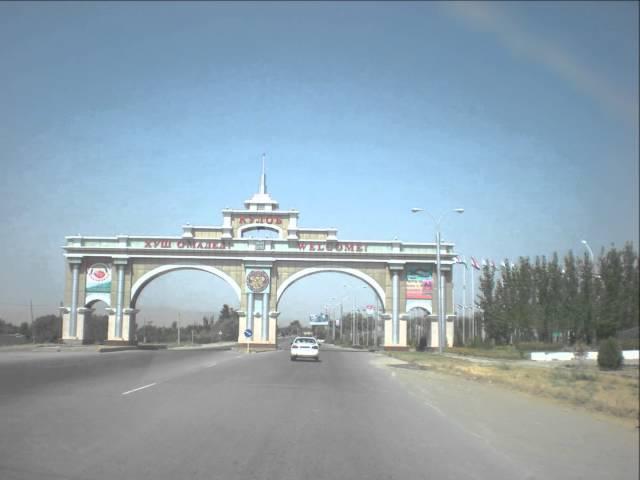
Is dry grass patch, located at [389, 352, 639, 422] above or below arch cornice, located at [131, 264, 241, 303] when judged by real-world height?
below

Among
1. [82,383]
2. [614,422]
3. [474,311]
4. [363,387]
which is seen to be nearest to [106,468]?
[614,422]

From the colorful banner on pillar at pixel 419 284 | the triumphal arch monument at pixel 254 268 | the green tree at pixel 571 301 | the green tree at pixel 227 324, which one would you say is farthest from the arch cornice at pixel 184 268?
the green tree at pixel 227 324

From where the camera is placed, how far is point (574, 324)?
11.5 metres

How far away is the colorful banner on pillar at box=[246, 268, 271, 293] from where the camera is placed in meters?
66.4

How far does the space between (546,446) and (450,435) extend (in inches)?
84.5

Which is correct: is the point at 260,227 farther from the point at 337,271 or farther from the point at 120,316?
the point at 120,316

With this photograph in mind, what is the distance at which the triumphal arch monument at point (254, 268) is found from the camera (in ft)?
218

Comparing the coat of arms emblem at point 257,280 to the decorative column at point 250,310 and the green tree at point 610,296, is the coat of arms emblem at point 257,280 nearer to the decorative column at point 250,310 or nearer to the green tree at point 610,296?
the decorative column at point 250,310

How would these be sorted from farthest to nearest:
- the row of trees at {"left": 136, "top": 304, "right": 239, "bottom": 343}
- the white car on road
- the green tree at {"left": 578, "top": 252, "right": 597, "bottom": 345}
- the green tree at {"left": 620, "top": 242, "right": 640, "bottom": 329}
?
the row of trees at {"left": 136, "top": 304, "right": 239, "bottom": 343} → the white car on road → the green tree at {"left": 578, "top": 252, "right": 597, "bottom": 345} → the green tree at {"left": 620, "top": 242, "right": 640, "bottom": 329}

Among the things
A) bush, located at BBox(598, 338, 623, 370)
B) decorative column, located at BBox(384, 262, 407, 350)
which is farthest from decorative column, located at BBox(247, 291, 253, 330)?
bush, located at BBox(598, 338, 623, 370)

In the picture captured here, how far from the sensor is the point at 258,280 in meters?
66.7

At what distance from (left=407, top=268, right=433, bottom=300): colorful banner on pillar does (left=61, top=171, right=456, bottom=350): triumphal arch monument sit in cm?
10

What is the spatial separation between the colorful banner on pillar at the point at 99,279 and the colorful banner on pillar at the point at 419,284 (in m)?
30.8

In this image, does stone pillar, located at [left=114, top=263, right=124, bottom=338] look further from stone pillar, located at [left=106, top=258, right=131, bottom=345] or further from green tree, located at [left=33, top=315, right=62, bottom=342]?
green tree, located at [left=33, top=315, right=62, bottom=342]
